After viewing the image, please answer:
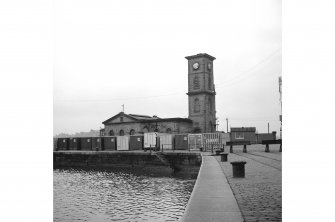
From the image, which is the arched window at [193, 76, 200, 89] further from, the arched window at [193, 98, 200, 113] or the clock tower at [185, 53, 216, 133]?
the arched window at [193, 98, 200, 113]

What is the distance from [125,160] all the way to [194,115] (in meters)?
16.2

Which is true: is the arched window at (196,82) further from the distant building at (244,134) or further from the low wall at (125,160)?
the low wall at (125,160)

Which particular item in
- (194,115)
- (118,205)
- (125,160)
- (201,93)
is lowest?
(125,160)

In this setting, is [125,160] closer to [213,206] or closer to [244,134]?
[244,134]

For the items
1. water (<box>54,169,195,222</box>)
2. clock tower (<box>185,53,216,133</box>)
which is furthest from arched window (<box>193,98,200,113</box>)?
water (<box>54,169,195,222</box>)

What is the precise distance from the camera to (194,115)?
4016 centimetres

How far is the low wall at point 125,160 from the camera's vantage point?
22.1 metres

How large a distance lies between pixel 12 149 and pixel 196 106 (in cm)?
3620

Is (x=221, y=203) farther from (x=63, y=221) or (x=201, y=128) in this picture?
(x=201, y=128)

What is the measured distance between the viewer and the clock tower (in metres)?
39.5

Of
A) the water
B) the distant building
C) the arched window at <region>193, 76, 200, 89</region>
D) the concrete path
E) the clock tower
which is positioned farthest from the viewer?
the distant building

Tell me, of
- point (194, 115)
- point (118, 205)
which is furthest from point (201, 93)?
point (118, 205)

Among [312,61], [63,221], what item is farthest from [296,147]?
[63,221]

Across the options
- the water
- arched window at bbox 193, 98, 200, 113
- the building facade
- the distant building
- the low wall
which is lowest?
the low wall
